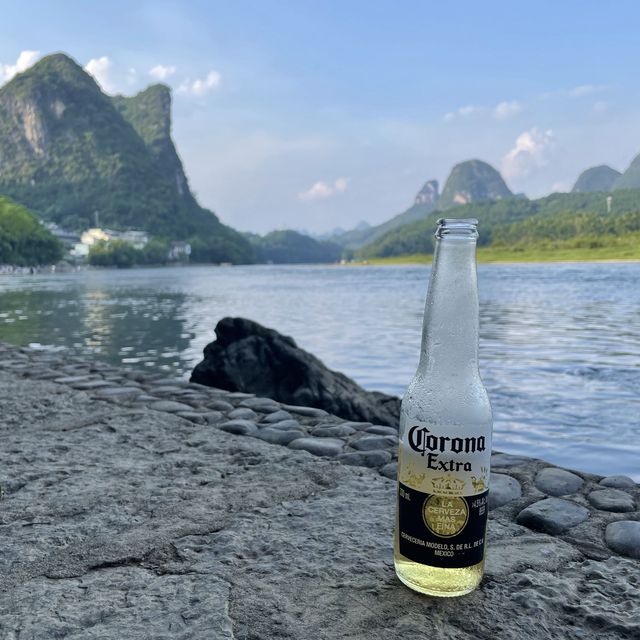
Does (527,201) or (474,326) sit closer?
(474,326)

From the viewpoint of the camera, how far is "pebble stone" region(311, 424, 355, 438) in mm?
3926

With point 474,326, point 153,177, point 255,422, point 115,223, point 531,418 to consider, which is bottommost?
point 531,418

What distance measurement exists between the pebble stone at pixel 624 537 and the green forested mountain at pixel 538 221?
75347 millimetres

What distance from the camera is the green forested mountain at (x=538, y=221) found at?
115875 mm

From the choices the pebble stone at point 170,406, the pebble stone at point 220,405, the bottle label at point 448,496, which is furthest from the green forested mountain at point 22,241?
the bottle label at point 448,496

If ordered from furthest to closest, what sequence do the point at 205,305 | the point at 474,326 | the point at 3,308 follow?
the point at 205,305 < the point at 3,308 < the point at 474,326

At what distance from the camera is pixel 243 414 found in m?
4.43

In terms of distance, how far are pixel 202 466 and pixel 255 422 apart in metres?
1.02

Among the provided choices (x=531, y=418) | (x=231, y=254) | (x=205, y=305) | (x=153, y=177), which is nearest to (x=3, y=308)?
(x=205, y=305)

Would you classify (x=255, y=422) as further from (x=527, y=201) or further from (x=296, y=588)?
(x=527, y=201)

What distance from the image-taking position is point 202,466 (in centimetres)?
326

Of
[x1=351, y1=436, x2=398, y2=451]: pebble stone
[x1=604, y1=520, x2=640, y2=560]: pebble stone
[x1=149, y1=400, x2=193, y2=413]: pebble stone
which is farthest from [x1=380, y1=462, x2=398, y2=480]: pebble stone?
[x1=149, y1=400, x2=193, y2=413]: pebble stone

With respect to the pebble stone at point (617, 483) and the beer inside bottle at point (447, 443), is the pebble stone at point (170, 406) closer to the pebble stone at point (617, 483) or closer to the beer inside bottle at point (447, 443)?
the pebble stone at point (617, 483)

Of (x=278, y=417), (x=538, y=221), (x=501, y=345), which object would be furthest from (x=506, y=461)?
(x=538, y=221)
